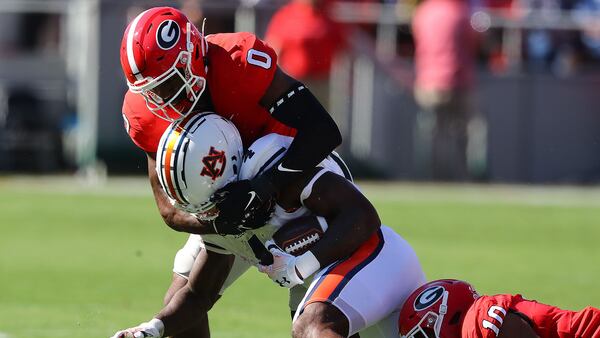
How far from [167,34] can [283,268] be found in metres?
1.19

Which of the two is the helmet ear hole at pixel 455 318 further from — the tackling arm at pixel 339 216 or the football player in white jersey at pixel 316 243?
the tackling arm at pixel 339 216

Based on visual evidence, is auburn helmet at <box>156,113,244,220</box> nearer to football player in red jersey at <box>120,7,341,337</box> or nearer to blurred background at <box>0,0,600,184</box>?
football player in red jersey at <box>120,7,341,337</box>

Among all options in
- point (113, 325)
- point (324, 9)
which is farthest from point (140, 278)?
point (324, 9)

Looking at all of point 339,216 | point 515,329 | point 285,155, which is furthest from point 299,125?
point 515,329

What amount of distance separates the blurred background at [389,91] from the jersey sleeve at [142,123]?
9.76m

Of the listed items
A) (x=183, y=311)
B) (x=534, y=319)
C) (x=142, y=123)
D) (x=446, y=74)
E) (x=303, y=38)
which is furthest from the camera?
(x=446, y=74)

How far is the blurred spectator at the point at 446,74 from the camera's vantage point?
50.1ft

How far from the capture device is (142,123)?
19.7 feet

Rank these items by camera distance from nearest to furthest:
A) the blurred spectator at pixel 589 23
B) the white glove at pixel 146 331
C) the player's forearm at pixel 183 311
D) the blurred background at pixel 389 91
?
the white glove at pixel 146 331 → the player's forearm at pixel 183 311 → the blurred background at pixel 389 91 → the blurred spectator at pixel 589 23

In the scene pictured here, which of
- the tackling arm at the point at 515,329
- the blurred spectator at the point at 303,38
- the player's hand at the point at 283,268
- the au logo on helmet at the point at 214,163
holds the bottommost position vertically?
the blurred spectator at the point at 303,38

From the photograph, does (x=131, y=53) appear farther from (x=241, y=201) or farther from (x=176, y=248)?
(x=176, y=248)

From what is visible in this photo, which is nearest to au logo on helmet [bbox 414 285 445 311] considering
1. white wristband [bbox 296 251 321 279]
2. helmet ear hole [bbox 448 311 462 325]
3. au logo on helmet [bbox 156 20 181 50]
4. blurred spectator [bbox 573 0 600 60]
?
helmet ear hole [bbox 448 311 462 325]

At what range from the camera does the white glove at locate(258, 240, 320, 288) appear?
5.65m

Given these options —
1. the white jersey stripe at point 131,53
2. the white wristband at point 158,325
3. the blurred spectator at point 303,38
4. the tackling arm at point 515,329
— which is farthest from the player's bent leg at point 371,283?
the blurred spectator at point 303,38
